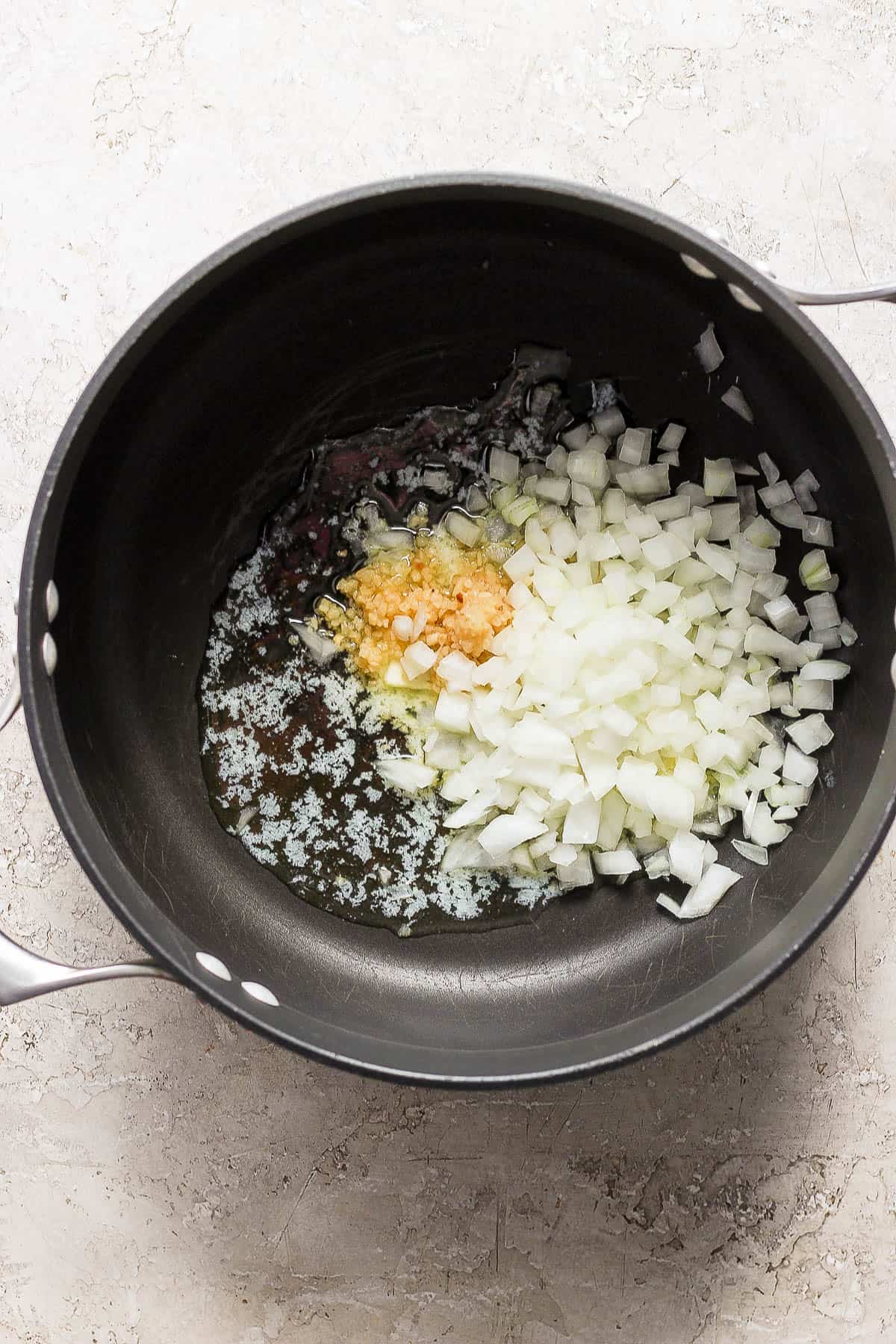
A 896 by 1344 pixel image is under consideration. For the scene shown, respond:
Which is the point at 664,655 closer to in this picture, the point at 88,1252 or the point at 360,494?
the point at 360,494

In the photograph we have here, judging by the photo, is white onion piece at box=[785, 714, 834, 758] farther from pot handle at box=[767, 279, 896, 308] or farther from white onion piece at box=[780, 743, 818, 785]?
pot handle at box=[767, 279, 896, 308]

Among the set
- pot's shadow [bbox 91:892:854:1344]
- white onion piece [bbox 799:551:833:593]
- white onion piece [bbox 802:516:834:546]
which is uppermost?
white onion piece [bbox 802:516:834:546]

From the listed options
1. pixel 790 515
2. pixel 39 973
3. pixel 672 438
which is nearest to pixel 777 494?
pixel 790 515

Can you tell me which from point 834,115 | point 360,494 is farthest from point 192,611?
point 834,115

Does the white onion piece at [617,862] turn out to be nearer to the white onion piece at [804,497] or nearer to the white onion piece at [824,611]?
the white onion piece at [824,611]

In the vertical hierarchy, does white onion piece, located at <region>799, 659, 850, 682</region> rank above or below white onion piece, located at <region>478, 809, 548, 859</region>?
above

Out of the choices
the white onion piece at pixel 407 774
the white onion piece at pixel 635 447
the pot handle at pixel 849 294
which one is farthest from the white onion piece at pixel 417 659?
the pot handle at pixel 849 294

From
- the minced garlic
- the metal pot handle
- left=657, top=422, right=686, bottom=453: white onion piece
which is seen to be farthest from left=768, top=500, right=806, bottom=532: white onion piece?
the metal pot handle

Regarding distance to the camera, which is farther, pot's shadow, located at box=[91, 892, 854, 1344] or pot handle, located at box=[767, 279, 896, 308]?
pot's shadow, located at box=[91, 892, 854, 1344]
